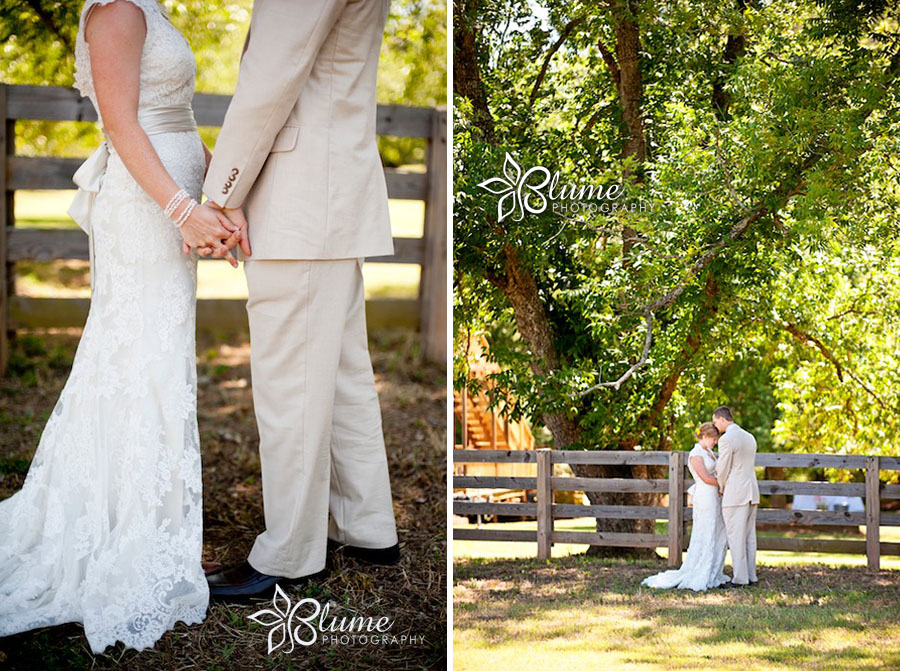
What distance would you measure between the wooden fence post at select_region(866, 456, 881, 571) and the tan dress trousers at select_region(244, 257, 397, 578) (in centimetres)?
143

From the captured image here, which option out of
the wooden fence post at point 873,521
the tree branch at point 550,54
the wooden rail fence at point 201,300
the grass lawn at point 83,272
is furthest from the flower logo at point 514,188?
the grass lawn at point 83,272

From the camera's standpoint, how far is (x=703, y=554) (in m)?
2.45

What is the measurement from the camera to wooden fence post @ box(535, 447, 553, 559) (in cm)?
255

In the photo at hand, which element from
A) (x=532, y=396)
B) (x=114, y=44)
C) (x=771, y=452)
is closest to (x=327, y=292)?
(x=532, y=396)

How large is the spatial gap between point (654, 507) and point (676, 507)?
0.21 feet

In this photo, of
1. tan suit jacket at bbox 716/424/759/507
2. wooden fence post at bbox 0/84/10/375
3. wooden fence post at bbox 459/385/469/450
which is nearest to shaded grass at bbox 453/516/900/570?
tan suit jacket at bbox 716/424/759/507

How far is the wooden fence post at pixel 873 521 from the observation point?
8.00 ft

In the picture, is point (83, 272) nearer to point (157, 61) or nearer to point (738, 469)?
point (157, 61)

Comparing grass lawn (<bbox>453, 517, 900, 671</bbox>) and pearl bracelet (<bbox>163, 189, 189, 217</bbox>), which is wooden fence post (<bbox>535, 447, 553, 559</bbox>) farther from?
pearl bracelet (<bbox>163, 189, 189, 217</bbox>)

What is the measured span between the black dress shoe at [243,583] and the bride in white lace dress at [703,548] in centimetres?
100

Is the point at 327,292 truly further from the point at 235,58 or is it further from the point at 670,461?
the point at 235,58

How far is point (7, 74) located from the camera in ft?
10.3

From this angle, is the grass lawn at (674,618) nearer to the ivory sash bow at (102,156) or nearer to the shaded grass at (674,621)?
the shaded grass at (674,621)

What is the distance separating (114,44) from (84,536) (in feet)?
4.19
